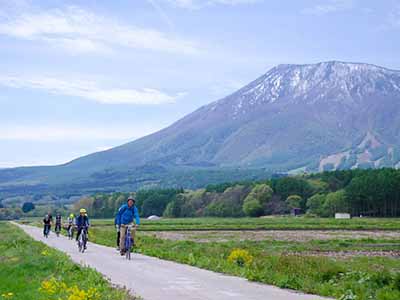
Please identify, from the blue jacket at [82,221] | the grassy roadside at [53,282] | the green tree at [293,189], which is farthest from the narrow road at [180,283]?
the green tree at [293,189]

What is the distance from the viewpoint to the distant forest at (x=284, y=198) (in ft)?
375

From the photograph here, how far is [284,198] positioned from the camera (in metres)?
133

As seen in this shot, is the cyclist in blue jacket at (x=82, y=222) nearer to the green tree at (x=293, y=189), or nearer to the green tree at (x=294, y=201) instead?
the green tree at (x=294, y=201)

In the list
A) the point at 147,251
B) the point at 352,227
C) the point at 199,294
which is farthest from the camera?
the point at 352,227

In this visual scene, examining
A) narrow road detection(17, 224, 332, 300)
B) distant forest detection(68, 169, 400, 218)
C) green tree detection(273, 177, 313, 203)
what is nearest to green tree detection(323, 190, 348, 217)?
distant forest detection(68, 169, 400, 218)

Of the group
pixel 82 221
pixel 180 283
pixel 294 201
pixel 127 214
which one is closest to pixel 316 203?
pixel 294 201

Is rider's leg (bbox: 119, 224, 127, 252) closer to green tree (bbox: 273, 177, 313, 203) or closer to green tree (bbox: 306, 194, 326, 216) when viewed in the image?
green tree (bbox: 306, 194, 326, 216)

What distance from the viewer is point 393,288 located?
14711 mm

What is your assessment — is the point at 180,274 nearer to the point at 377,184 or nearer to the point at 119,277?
the point at 119,277

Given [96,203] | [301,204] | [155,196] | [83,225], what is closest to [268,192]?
[301,204]

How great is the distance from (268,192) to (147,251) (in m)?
104

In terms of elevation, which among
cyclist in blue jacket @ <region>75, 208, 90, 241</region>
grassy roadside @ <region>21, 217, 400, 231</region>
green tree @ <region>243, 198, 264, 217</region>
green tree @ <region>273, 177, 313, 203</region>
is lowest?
grassy roadside @ <region>21, 217, 400, 231</region>

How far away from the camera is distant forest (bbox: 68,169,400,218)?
114188 mm

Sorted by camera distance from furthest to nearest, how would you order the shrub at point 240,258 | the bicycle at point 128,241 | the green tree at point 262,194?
1. the green tree at point 262,194
2. the bicycle at point 128,241
3. the shrub at point 240,258
